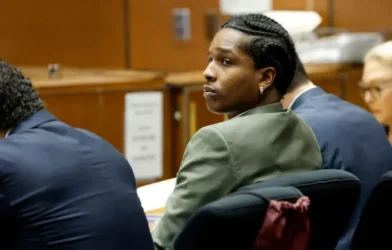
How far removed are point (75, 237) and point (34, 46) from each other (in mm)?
2707

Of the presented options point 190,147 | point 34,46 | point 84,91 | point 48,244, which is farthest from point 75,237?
point 34,46

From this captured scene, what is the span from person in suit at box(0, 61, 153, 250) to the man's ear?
17.8 inches

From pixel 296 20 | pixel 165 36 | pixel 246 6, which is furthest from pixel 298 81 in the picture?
pixel 165 36

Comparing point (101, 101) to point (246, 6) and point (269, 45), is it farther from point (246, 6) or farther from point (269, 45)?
point (269, 45)

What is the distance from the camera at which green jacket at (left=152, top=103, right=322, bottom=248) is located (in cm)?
160

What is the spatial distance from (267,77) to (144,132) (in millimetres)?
1753

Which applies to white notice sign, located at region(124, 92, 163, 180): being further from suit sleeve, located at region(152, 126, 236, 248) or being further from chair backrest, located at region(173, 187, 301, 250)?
chair backrest, located at region(173, 187, 301, 250)

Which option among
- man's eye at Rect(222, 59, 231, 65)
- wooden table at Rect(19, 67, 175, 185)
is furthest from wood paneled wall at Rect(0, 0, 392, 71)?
man's eye at Rect(222, 59, 231, 65)

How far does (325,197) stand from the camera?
1549mm

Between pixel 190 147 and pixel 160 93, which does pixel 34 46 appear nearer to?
pixel 160 93

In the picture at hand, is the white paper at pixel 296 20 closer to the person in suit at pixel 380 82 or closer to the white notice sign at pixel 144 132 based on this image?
the person in suit at pixel 380 82

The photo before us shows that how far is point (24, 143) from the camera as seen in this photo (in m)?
1.82

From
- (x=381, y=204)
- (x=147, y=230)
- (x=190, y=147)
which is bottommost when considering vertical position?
(x=147, y=230)

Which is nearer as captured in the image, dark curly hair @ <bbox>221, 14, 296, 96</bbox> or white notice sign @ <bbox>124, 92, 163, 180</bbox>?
dark curly hair @ <bbox>221, 14, 296, 96</bbox>
